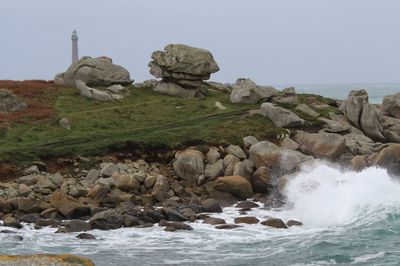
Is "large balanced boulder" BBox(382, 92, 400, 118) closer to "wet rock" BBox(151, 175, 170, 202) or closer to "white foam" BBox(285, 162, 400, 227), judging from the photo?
"white foam" BBox(285, 162, 400, 227)

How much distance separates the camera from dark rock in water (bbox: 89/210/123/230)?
25500mm

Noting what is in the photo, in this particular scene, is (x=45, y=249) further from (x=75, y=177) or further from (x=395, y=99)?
(x=395, y=99)

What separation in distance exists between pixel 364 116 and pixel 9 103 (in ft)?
75.5

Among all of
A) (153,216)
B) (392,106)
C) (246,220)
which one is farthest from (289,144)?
(392,106)

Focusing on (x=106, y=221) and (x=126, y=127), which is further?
(x=126, y=127)

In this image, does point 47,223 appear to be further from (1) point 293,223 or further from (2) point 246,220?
(1) point 293,223

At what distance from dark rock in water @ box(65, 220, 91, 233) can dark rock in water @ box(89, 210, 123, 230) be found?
0.25 metres

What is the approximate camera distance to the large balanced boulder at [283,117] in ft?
130

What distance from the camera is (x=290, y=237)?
2402cm

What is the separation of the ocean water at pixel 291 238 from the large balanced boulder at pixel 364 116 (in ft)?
34.0

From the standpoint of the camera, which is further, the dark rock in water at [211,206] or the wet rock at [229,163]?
the wet rock at [229,163]

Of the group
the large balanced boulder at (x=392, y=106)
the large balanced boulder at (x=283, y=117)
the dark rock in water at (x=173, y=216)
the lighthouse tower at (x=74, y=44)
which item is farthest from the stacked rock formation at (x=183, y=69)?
the dark rock in water at (x=173, y=216)

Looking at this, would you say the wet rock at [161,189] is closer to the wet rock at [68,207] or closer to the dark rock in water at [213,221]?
the wet rock at [68,207]

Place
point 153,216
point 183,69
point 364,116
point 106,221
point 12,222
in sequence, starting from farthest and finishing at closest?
1. point 183,69
2. point 364,116
3. point 153,216
4. point 12,222
5. point 106,221
